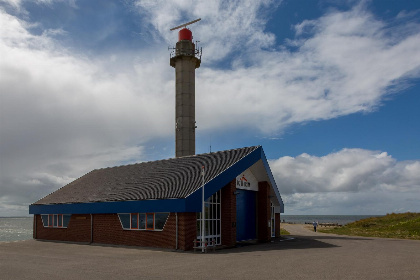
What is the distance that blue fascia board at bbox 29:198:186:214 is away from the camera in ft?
82.1

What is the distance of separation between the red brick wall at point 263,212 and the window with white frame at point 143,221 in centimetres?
942

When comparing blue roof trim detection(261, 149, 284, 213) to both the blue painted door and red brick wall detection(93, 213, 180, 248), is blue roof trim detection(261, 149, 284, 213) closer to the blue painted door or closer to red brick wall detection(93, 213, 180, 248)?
the blue painted door

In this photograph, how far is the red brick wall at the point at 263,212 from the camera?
3191 cm

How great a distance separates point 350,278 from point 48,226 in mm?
28699

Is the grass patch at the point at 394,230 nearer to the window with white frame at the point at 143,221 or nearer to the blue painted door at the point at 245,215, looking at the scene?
the blue painted door at the point at 245,215

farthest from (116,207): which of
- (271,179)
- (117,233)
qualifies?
(271,179)

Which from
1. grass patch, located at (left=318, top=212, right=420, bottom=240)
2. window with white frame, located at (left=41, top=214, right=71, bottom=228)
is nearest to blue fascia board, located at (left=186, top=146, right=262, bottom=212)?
window with white frame, located at (left=41, top=214, right=71, bottom=228)

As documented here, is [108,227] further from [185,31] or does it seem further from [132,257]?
[185,31]

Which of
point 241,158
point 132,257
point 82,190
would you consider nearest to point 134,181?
point 82,190

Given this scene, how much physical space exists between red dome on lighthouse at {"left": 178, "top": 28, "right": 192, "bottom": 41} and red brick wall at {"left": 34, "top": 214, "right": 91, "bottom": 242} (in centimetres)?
2697

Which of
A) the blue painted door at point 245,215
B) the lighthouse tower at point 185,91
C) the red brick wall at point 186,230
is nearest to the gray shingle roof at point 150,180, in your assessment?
the red brick wall at point 186,230

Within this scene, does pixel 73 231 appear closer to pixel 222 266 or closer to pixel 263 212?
pixel 263 212

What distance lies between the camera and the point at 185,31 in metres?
50.8

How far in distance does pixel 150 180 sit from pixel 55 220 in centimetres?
1042
